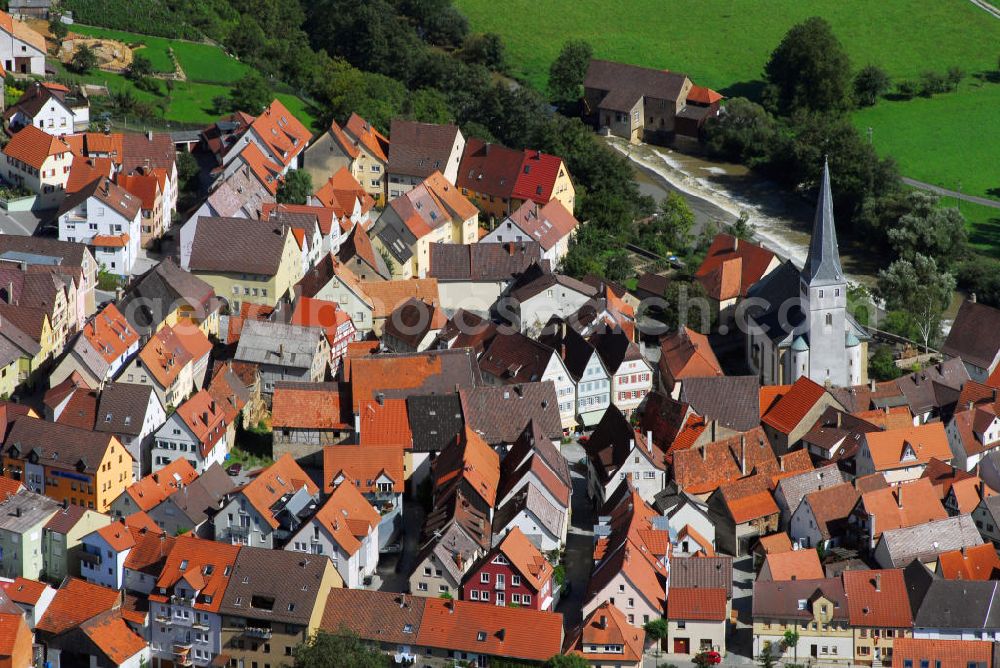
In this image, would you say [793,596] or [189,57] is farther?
[189,57]

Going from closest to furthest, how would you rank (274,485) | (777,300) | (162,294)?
1. (274,485)
2. (162,294)
3. (777,300)

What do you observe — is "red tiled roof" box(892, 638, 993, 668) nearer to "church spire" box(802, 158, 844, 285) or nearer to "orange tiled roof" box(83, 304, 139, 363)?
"church spire" box(802, 158, 844, 285)

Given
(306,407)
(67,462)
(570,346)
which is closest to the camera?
(67,462)

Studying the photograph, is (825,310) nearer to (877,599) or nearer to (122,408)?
(877,599)

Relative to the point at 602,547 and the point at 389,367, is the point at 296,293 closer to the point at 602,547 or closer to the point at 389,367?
the point at 389,367

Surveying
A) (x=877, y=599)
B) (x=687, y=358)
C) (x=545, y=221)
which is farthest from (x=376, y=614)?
(x=545, y=221)

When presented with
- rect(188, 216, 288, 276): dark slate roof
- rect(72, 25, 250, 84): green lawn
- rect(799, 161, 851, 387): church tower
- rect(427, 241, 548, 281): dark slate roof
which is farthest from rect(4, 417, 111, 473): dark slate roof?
rect(72, 25, 250, 84): green lawn

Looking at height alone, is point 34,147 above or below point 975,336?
above

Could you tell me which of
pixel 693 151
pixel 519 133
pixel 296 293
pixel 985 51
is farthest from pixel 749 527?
pixel 985 51
